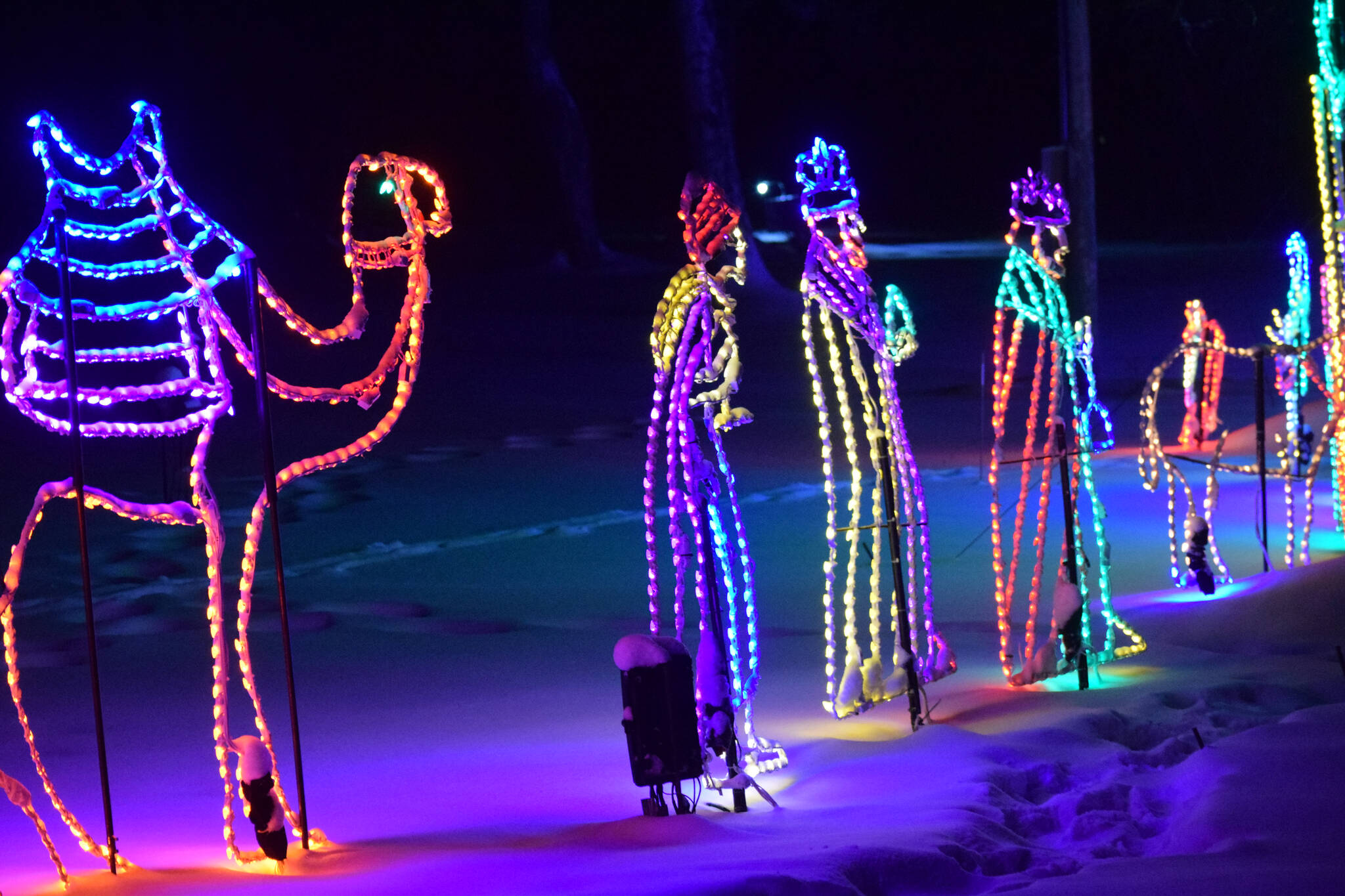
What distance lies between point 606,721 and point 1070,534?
7.14 feet

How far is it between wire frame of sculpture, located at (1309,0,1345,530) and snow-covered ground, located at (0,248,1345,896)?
1.03 meters

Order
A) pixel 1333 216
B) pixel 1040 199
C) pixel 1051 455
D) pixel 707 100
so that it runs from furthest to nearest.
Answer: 1. pixel 707 100
2. pixel 1333 216
3. pixel 1040 199
4. pixel 1051 455

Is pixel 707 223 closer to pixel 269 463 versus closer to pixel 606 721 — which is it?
pixel 269 463

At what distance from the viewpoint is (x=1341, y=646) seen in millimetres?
7301

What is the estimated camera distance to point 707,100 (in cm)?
2645

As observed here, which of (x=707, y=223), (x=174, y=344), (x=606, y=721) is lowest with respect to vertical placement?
(x=606, y=721)

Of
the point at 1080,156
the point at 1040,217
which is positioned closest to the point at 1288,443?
the point at 1040,217

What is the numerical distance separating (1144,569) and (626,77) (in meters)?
34.4

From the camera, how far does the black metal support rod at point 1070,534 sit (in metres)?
6.71

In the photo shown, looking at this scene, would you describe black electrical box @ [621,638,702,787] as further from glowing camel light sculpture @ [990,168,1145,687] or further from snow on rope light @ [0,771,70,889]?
glowing camel light sculpture @ [990,168,1145,687]

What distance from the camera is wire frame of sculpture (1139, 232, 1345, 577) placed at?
8.59 m

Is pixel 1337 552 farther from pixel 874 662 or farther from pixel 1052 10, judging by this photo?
pixel 1052 10

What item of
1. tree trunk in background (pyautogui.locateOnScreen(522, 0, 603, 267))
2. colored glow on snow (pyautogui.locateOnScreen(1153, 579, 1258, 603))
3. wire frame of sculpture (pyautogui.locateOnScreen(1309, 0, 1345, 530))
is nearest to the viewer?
colored glow on snow (pyautogui.locateOnScreen(1153, 579, 1258, 603))

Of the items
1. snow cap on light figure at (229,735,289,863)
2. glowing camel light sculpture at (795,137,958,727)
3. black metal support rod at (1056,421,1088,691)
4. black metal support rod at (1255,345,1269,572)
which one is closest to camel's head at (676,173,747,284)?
glowing camel light sculpture at (795,137,958,727)
